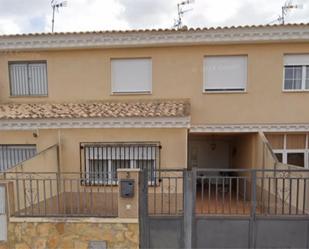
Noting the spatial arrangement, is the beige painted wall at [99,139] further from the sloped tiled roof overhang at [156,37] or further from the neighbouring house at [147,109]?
the sloped tiled roof overhang at [156,37]

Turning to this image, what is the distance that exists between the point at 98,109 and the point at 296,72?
743 centimetres

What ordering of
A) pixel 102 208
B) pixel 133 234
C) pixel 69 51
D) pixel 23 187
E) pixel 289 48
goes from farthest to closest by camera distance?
pixel 69 51, pixel 289 48, pixel 102 208, pixel 23 187, pixel 133 234

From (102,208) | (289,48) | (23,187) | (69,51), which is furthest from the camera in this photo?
(69,51)

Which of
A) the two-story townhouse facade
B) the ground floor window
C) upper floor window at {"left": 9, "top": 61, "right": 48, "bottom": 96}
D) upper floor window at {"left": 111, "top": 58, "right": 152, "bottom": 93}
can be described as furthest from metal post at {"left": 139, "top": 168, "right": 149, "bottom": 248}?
upper floor window at {"left": 9, "top": 61, "right": 48, "bottom": 96}

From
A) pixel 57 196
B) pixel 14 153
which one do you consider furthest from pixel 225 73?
pixel 14 153

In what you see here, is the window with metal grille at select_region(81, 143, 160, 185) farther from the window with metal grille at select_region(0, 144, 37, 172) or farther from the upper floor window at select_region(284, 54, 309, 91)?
the upper floor window at select_region(284, 54, 309, 91)

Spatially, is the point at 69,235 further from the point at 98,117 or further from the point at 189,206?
the point at 98,117

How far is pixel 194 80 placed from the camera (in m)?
9.73

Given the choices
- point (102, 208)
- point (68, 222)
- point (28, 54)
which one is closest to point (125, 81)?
point (28, 54)

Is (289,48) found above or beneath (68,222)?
above

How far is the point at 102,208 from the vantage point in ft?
26.1

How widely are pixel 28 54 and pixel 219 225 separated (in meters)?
9.32

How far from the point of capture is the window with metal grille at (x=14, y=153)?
8633 mm

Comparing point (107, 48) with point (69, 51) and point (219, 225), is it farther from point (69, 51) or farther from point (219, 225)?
point (219, 225)
